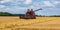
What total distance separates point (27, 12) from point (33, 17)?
5.04 ft

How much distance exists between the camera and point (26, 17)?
3894 cm

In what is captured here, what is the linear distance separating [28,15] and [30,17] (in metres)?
0.55

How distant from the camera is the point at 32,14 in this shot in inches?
1561

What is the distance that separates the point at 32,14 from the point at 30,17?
2.48 ft

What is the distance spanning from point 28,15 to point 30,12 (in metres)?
0.70

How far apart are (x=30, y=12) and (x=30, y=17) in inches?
38.2

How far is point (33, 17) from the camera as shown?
3984 centimetres

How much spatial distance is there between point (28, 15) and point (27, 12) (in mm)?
741

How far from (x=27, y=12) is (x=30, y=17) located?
1199 millimetres

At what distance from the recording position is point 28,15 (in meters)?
39.3

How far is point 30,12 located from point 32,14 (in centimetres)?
62

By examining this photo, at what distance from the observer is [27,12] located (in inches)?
1565
